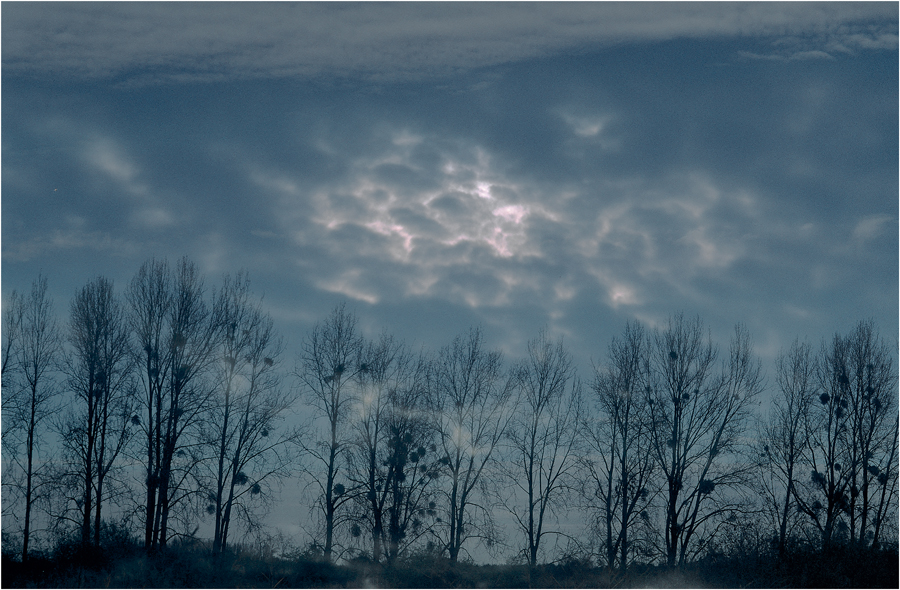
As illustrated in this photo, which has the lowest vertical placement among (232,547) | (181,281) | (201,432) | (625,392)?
(232,547)

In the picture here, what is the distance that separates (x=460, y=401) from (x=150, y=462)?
Answer: 14887 millimetres

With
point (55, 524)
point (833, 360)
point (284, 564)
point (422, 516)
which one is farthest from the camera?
point (833, 360)

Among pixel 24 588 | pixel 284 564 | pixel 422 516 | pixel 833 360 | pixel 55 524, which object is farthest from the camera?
pixel 833 360

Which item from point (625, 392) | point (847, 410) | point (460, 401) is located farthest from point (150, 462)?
point (847, 410)

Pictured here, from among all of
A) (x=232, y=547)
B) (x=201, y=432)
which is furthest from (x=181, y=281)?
(x=232, y=547)

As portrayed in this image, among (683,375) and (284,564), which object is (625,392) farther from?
(284,564)

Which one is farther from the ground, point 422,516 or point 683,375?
point 683,375

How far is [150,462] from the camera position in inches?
1108

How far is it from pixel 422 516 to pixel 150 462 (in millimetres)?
12357

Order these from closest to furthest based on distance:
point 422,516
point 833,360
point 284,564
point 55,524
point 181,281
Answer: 1. point 284,564
2. point 55,524
3. point 181,281
4. point 422,516
5. point 833,360

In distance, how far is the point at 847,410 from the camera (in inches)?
→ 1379

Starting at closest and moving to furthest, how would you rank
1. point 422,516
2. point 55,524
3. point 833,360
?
point 55,524 < point 422,516 < point 833,360

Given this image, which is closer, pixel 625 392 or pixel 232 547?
pixel 232 547

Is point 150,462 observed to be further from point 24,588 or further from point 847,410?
point 847,410
